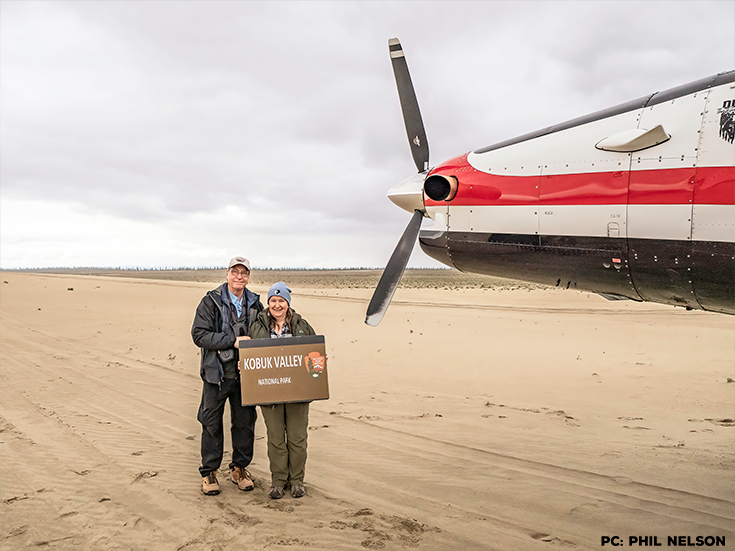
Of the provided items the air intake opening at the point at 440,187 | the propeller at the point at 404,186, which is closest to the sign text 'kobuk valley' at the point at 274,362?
the propeller at the point at 404,186

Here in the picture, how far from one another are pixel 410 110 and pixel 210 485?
212 inches

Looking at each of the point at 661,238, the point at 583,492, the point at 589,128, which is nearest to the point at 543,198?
the point at 589,128

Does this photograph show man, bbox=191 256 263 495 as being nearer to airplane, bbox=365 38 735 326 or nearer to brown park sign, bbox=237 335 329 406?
brown park sign, bbox=237 335 329 406

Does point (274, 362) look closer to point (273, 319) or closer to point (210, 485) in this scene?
point (273, 319)

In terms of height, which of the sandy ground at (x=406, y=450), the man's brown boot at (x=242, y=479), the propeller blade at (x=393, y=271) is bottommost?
the sandy ground at (x=406, y=450)

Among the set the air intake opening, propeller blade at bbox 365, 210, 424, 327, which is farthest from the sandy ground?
the air intake opening

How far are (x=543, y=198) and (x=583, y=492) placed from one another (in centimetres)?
319

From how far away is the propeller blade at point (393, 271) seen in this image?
577 centimetres

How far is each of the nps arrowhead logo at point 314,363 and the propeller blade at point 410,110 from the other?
Result: 3197 mm

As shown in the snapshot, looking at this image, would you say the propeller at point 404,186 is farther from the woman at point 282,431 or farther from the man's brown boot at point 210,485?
the man's brown boot at point 210,485

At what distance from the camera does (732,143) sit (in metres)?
3.59

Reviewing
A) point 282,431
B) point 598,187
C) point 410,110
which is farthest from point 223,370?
point 410,110

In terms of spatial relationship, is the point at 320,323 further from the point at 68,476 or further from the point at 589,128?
the point at 589,128

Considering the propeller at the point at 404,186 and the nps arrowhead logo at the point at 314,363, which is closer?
the nps arrowhead logo at the point at 314,363
